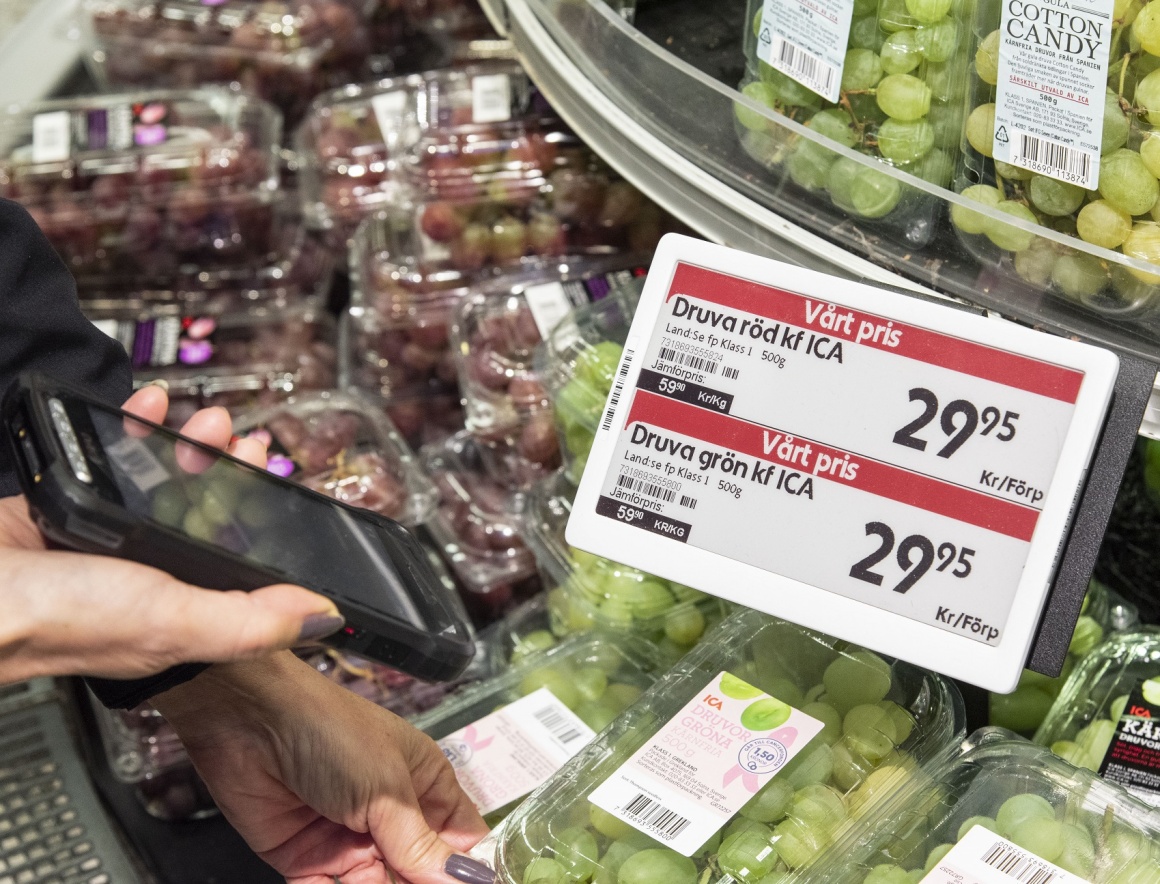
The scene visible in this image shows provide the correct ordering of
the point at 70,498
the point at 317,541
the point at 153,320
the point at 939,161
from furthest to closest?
the point at 153,320 < the point at 939,161 < the point at 317,541 < the point at 70,498

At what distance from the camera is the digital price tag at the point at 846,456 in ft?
2.86

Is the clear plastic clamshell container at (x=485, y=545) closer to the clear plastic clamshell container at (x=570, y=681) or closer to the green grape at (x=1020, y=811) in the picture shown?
the clear plastic clamshell container at (x=570, y=681)

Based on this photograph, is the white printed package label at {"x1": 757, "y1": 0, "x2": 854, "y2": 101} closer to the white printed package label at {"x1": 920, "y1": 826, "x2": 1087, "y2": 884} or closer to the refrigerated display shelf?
the refrigerated display shelf

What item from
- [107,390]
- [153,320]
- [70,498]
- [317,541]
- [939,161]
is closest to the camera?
[70,498]

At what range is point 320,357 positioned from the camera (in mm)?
2217

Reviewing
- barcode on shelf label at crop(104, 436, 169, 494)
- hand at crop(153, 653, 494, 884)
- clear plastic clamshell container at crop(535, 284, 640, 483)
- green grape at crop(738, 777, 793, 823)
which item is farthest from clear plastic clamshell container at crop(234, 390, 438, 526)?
green grape at crop(738, 777, 793, 823)

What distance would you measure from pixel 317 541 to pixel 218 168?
4.89ft

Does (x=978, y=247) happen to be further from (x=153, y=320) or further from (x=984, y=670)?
(x=153, y=320)

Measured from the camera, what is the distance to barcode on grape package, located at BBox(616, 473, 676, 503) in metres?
0.97

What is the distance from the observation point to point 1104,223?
0.99 m

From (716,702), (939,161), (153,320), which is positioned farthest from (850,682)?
(153,320)

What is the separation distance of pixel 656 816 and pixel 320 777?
364 mm

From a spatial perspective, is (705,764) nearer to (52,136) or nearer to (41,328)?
(41,328)

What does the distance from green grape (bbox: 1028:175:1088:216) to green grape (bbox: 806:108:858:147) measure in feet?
0.65
